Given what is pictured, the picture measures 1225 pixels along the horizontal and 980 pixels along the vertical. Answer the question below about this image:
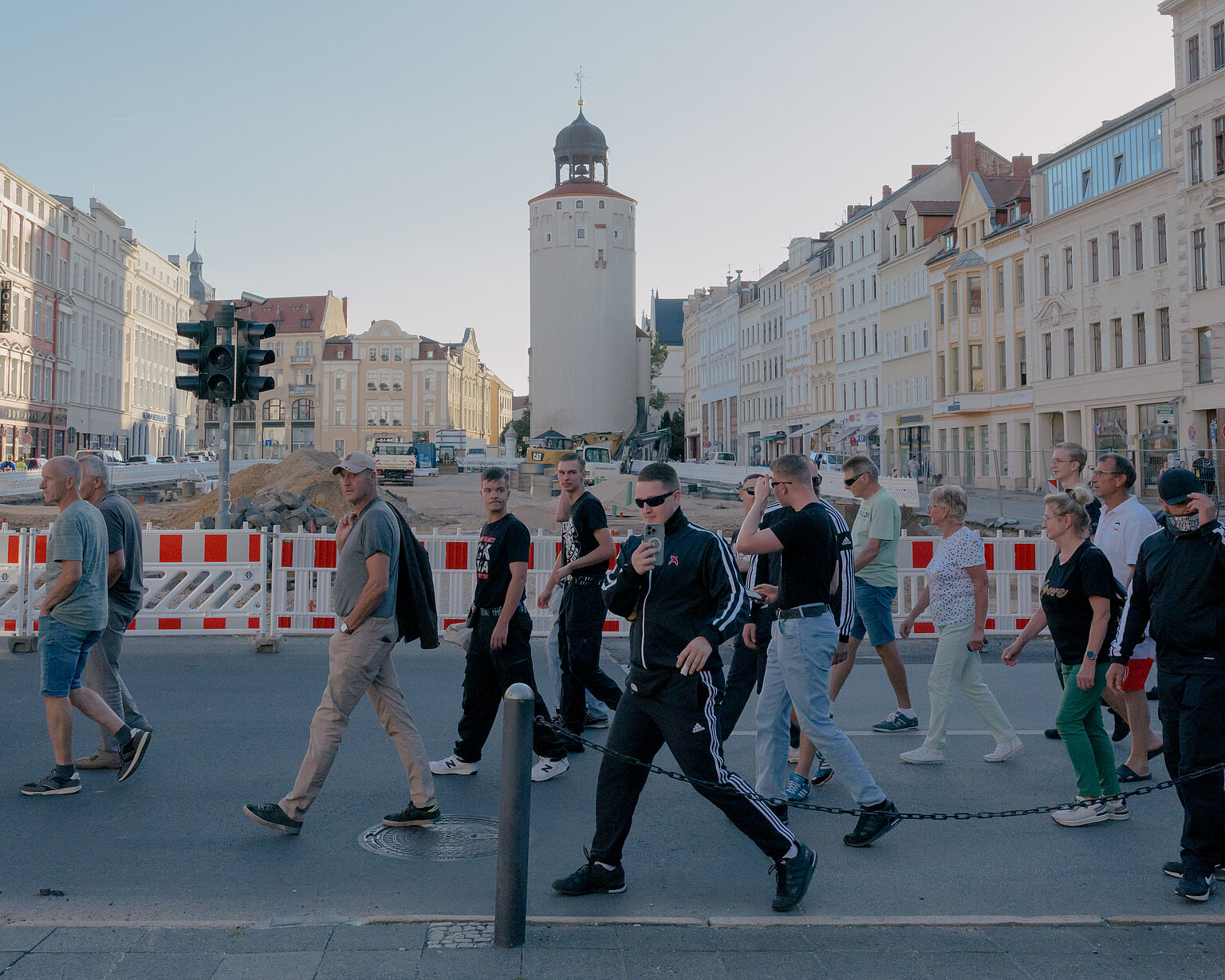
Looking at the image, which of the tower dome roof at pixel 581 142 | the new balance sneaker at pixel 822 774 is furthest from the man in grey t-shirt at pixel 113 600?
the tower dome roof at pixel 581 142

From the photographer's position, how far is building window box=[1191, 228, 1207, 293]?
117ft

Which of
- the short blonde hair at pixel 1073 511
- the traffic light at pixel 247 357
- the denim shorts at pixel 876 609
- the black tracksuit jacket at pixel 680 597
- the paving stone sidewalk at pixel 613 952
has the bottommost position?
the paving stone sidewalk at pixel 613 952

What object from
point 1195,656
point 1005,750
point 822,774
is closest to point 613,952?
point 1195,656

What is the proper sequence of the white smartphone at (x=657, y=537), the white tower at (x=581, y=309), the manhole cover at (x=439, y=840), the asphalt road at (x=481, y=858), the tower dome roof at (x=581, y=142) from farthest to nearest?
the tower dome roof at (x=581, y=142), the white tower at (x=581, y=309), the manhole cover at (x=439, y=840), the asphalt road at (x=481, y=858), the white smartphone at (x=657, y=537)

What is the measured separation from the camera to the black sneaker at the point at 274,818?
5531mm

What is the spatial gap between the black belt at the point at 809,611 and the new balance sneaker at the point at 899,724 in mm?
2919

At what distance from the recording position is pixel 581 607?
738 centimetres

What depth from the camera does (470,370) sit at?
131875 millimetres

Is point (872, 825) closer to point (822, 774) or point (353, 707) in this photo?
point (822, 774)

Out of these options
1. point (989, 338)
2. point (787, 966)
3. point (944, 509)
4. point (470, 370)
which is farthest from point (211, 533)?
point (470, 370)

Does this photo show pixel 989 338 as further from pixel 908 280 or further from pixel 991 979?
pixel 991 979

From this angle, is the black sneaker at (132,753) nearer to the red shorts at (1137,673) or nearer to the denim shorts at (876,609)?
the denim shorts at (876,609)

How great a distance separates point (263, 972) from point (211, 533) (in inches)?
351

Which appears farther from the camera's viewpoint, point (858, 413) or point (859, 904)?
point (858, 413)
